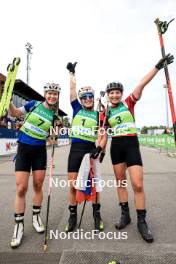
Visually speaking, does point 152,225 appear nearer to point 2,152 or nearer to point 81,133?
point 81,133

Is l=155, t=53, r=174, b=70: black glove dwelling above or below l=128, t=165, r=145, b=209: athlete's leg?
above

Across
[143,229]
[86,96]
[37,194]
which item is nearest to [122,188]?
[143,229]

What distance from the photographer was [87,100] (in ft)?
15.9

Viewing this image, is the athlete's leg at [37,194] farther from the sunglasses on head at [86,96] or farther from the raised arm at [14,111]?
the sunglasses on head at [86,96]

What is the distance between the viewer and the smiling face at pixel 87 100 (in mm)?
4824

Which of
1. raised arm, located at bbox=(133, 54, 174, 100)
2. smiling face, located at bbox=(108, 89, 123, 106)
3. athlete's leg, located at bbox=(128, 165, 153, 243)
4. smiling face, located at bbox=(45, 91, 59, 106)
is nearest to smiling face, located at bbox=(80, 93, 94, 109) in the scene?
smiling face, located at bbox=(108, 89, 123, 106)

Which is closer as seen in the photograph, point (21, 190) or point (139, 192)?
point (21, 190)

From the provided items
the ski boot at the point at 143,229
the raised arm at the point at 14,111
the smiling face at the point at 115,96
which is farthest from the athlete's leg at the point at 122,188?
the raised arm at the point at 14,111

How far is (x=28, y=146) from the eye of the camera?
460cm

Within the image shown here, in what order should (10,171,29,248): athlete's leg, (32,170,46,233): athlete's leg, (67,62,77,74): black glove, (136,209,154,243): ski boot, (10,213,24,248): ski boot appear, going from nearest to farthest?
(10,213,24,248): ski boot → (136,209,154,243): ski boot → (10,171,29,248): athlete's leg → (32,170,46,233): athlete's leg → (67,62,77,74): black glove

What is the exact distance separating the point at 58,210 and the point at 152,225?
80.9 inches

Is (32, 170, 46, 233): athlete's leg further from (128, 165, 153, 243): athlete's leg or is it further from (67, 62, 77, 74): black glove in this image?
(67, 62, 77, 74): black glove

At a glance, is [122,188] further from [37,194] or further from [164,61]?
[164,61]

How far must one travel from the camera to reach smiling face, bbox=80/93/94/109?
4.82 meters
